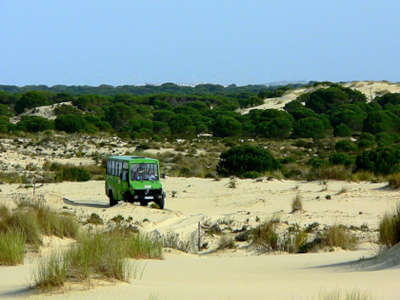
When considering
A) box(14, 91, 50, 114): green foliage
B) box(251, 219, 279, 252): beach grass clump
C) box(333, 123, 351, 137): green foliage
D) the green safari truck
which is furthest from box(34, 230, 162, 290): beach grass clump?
box(14, 91, 50, 114): green foliage

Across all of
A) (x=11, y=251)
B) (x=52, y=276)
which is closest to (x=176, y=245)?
(x=11, y=251)

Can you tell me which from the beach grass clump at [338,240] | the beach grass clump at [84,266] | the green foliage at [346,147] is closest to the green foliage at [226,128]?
the green foliage at [346,147]

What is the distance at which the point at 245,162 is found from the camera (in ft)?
108

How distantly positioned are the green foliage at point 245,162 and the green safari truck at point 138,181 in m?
10.6

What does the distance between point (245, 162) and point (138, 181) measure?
11703mm

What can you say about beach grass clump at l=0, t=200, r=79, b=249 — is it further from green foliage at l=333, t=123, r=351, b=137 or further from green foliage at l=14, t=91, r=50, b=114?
green foliage at l=14, t=91, r=50, b=114

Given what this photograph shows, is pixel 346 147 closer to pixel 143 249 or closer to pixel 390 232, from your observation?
pixel 390 232

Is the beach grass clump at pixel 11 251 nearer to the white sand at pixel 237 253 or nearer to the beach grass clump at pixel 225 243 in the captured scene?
the white sand at pixel 237 253

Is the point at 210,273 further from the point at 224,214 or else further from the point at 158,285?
the point at 224,214

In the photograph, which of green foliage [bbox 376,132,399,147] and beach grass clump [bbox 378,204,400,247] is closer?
beach grass clump [bbox 378,204,400,247]

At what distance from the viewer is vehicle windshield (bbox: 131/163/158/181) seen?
21.8m

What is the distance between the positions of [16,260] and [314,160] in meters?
30.0

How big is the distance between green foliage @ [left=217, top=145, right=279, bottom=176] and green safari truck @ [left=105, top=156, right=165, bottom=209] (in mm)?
10564

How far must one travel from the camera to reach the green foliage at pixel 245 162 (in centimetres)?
3288
